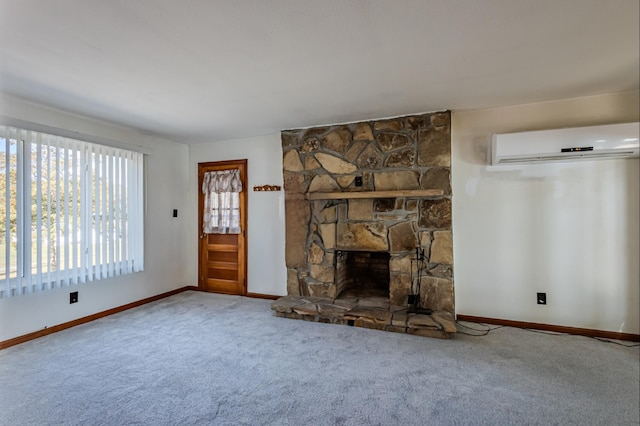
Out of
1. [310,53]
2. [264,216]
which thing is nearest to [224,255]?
[264,216]

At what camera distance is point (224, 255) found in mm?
4484

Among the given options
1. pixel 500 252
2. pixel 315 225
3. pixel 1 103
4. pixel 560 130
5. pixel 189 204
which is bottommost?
pixel 500 252

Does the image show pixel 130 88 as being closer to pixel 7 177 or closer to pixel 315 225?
pixel 7 177

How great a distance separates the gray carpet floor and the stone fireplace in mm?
686

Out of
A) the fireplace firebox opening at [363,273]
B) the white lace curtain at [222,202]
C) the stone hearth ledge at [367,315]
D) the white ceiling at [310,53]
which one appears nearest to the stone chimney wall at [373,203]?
the stone hearth ledge at [367,315]

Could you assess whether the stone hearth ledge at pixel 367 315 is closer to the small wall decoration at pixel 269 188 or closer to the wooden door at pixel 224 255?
the wooden door at pixel 224 255

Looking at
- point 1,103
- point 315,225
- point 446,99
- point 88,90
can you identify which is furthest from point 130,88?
point 446,99

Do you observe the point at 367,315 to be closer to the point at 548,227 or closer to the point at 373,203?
the point at 373,203

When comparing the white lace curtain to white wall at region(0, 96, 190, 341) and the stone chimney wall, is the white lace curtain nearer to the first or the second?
white wall at region(0, 96, 190, 341)

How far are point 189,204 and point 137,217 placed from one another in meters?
0.94

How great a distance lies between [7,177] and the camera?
8.72 feet

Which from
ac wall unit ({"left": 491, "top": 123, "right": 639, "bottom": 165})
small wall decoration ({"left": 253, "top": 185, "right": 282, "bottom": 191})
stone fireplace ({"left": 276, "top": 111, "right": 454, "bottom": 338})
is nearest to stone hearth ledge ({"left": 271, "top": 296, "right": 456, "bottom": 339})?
stone fireplace ({"left": 276, "top": 111, "right": 454, "bottom": 338})

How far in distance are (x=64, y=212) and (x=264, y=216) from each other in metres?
2.18

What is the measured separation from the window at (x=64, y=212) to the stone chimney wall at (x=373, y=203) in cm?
202
